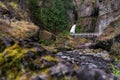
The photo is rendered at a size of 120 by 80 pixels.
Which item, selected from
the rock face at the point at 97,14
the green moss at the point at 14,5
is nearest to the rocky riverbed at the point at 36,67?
the green moss at the point at 14,5

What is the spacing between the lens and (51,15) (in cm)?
5125

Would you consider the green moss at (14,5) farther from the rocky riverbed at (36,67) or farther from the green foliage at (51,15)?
the rocky riverbed at (36,67)

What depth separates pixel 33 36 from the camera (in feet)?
126

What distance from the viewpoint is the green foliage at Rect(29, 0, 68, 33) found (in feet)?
167

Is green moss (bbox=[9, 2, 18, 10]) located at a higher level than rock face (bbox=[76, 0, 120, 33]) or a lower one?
higher

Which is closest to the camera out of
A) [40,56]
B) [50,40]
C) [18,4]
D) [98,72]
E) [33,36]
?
[98,72]

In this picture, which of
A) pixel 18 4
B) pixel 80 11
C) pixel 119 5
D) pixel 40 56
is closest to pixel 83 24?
pixel 80 11

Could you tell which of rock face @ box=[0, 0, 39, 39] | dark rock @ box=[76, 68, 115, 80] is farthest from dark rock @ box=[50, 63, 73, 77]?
rock face @ box=[0, 0, 39, 39]

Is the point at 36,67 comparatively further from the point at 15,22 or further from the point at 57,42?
the point at 57,42

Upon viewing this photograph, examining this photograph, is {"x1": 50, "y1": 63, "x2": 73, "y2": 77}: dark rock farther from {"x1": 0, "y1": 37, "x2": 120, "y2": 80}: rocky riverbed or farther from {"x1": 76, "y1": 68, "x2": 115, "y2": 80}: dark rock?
{"x1": 76, "y1": 68, "x2": 115, "y2": 80}: dark rock

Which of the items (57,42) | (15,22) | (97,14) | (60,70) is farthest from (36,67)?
(97,14)

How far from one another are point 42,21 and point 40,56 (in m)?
39.1

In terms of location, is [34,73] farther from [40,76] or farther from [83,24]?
[83,24]

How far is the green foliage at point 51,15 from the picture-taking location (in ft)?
167
